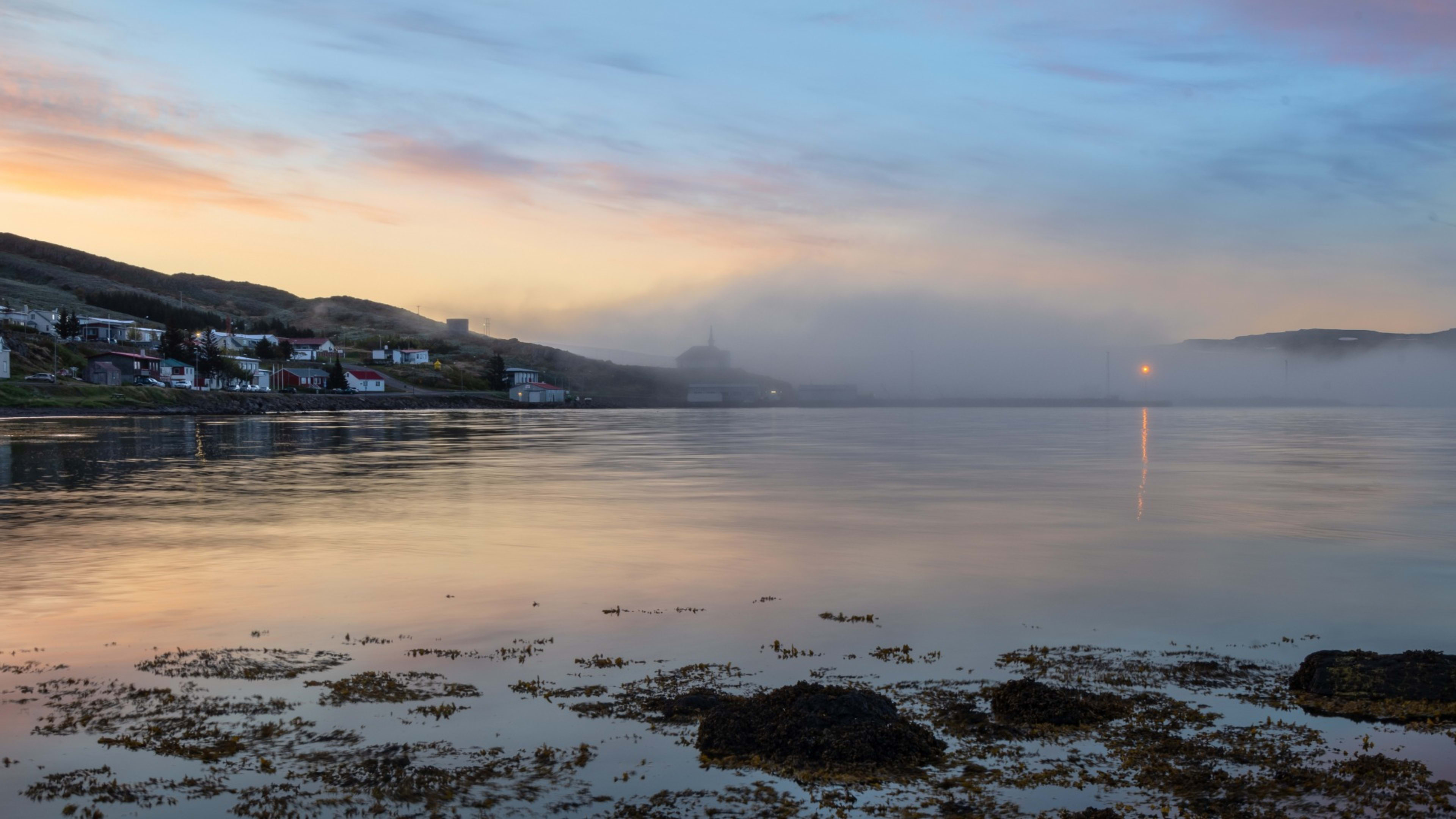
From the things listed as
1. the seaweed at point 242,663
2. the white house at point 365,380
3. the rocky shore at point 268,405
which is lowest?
the seaweed at point 242,663

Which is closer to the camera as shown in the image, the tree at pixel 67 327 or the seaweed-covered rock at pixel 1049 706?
the seaweed-covered rock at pixel 1049 706

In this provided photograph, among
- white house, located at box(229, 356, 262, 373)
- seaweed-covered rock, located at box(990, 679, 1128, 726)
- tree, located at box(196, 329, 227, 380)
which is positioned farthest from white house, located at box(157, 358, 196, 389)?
seaweed-covered rock, located at box(990, 679, 1128, 726)

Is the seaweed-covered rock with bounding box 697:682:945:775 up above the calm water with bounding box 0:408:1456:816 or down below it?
above

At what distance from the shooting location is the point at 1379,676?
10156 mm

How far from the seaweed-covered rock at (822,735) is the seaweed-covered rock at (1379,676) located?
441cm

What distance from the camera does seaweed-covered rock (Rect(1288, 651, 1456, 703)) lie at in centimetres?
984

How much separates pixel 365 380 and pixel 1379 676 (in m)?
191

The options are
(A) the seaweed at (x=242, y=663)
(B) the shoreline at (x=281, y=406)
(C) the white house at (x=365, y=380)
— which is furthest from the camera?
(C) the white house at (x=365, y=380)

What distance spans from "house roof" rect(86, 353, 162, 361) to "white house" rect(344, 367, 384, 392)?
1362 inches

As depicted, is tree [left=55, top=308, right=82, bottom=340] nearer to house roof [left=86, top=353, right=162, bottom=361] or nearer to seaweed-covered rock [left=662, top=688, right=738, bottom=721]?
house roof [left=86, top=353, right=162, bottom=361]

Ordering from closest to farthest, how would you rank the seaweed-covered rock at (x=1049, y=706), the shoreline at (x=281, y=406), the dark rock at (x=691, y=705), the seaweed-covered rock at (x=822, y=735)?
the seaweed-covered rock at (x=822, y=735) < the seaweed-covered rock at (x=1049, y=706) < the dark rock at (x=691, y=705) < the shoreline at (x=281, y=406)

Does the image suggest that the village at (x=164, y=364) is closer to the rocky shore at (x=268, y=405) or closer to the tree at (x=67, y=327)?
the tree at (x=67, y=327)

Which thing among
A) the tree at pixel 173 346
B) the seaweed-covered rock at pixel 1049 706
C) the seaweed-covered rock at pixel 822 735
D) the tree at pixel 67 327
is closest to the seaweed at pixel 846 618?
the seaweed-covered rock at pixel 1049 706

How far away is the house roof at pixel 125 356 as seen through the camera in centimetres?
14775
